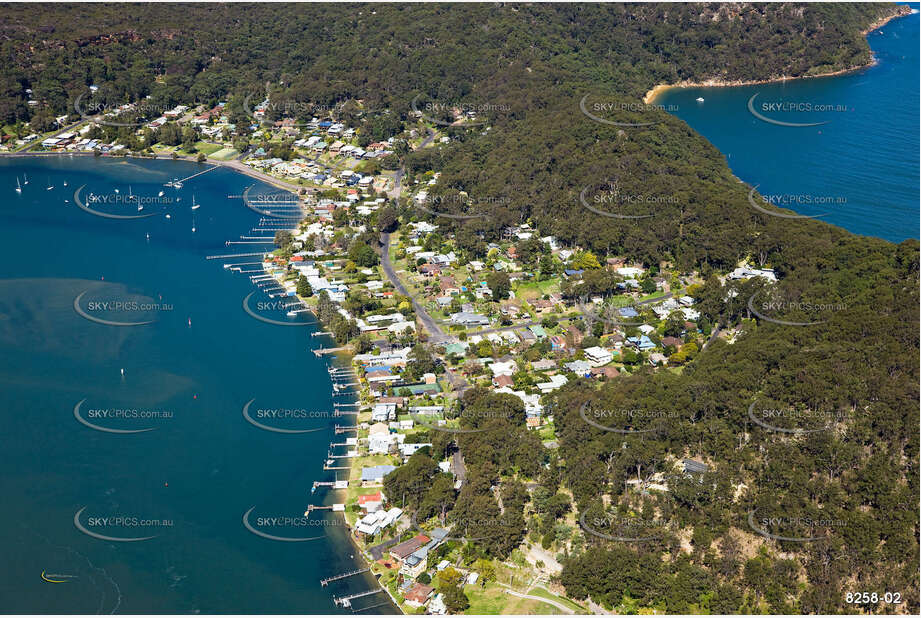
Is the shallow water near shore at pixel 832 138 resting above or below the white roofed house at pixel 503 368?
above

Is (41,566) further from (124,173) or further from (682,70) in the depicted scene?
(682,70)

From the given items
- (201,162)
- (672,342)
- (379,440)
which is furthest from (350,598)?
(201,162)

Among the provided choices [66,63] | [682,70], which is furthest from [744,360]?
[66,63]

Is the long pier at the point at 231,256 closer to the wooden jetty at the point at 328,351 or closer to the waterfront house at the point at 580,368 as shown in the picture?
the wooden jetty at the point at 328,351

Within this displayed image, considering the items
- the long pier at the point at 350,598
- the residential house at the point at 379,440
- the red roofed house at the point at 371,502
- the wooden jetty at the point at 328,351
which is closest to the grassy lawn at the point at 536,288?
the wooden jetty at the point at 328,351

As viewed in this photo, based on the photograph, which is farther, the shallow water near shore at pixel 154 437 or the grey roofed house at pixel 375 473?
the grey roofed house at pixel 375 473

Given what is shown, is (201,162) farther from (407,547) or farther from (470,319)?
(407,547)
